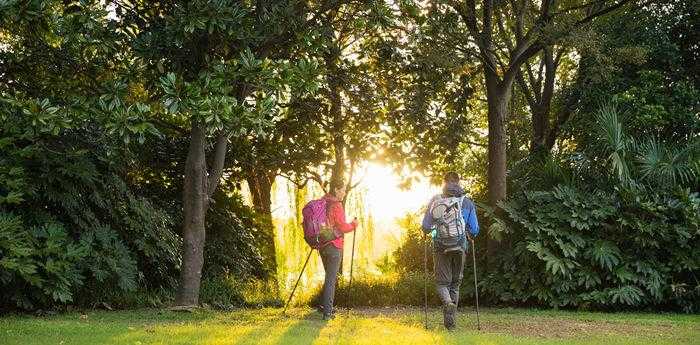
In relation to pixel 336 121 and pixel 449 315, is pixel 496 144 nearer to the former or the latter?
pixel 336 121

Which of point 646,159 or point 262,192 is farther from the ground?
point 262,192

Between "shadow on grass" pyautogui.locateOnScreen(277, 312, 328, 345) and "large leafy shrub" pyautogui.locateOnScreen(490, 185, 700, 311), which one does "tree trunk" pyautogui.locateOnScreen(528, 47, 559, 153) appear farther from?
"shadow on grass" pyautogui.locateOnScreen(277, 312, 328, 345)

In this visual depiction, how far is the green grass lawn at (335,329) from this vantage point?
9297 millimetres

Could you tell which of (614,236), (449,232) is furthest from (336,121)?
(449,232)

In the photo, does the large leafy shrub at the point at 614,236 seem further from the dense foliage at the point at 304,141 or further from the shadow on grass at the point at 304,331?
the shadow on grass at the point at 304,331

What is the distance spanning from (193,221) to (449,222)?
14.6 ft

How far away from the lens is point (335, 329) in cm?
1071

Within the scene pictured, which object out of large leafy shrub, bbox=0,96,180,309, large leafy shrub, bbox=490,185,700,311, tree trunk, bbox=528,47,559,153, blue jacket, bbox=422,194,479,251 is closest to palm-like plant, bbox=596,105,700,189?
large leafy shrub, bbox=490,185,700,311

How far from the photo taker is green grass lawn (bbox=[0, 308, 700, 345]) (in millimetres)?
9297

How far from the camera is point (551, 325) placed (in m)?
12.1

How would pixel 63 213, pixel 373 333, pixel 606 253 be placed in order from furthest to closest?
1. pixel 606 253
2. pixel 63 213
3. pixel 373 333

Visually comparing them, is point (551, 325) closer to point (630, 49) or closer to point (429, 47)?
point (429, 47)

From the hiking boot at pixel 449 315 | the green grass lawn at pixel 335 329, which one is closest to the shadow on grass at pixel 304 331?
the green grass lawn at pixel 335 329

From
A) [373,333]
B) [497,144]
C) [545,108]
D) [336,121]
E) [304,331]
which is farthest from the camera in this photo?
[545,108]
